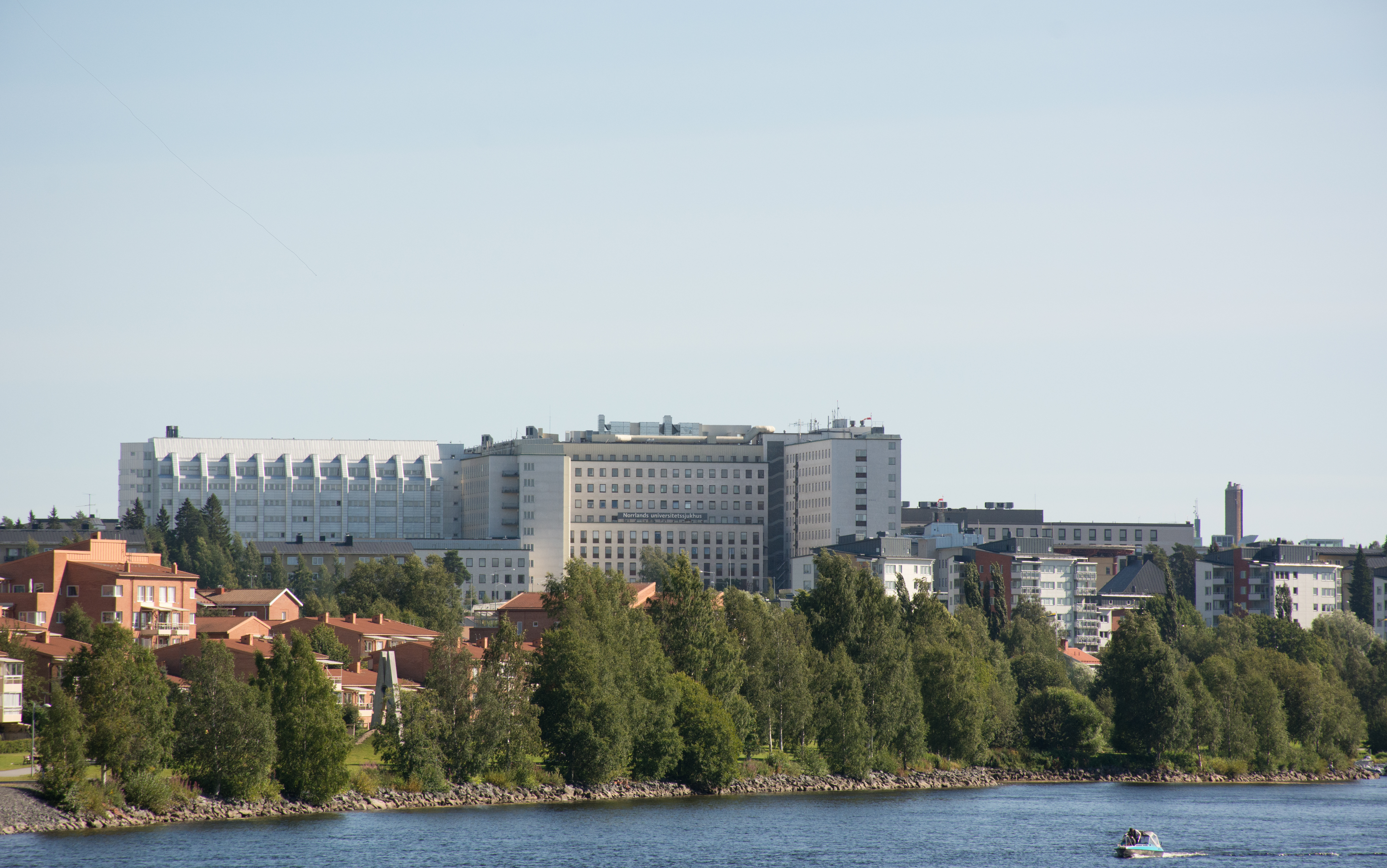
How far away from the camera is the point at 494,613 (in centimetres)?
18275

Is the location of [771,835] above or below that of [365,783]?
below

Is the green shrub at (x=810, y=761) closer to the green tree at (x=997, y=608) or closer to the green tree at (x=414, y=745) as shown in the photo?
the green tree at (x=414, y=745)

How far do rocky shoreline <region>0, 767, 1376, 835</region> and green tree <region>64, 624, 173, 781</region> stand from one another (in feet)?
7.38

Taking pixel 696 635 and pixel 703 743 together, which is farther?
pixel 696 635

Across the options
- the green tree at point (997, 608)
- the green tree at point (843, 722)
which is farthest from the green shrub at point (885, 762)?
the green tree at point (997, 608)

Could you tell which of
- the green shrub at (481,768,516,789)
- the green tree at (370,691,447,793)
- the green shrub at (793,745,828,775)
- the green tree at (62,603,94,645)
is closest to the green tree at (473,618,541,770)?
the green shrub at (481,768,516,789)

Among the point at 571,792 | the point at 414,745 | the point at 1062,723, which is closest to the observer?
the point at 414,745

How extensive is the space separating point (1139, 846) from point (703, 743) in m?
25.9

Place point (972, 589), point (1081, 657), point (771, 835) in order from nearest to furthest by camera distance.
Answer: point (771, 835), point (972, 589), point (1081, 657)

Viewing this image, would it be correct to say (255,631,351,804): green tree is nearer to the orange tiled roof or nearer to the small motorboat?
the small motorboat

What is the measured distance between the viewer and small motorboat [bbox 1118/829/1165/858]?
76.5 meters

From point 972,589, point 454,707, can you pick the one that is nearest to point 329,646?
point 454,707

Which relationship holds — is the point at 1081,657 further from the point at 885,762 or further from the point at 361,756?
the point at 361,756

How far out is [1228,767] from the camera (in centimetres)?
11806
